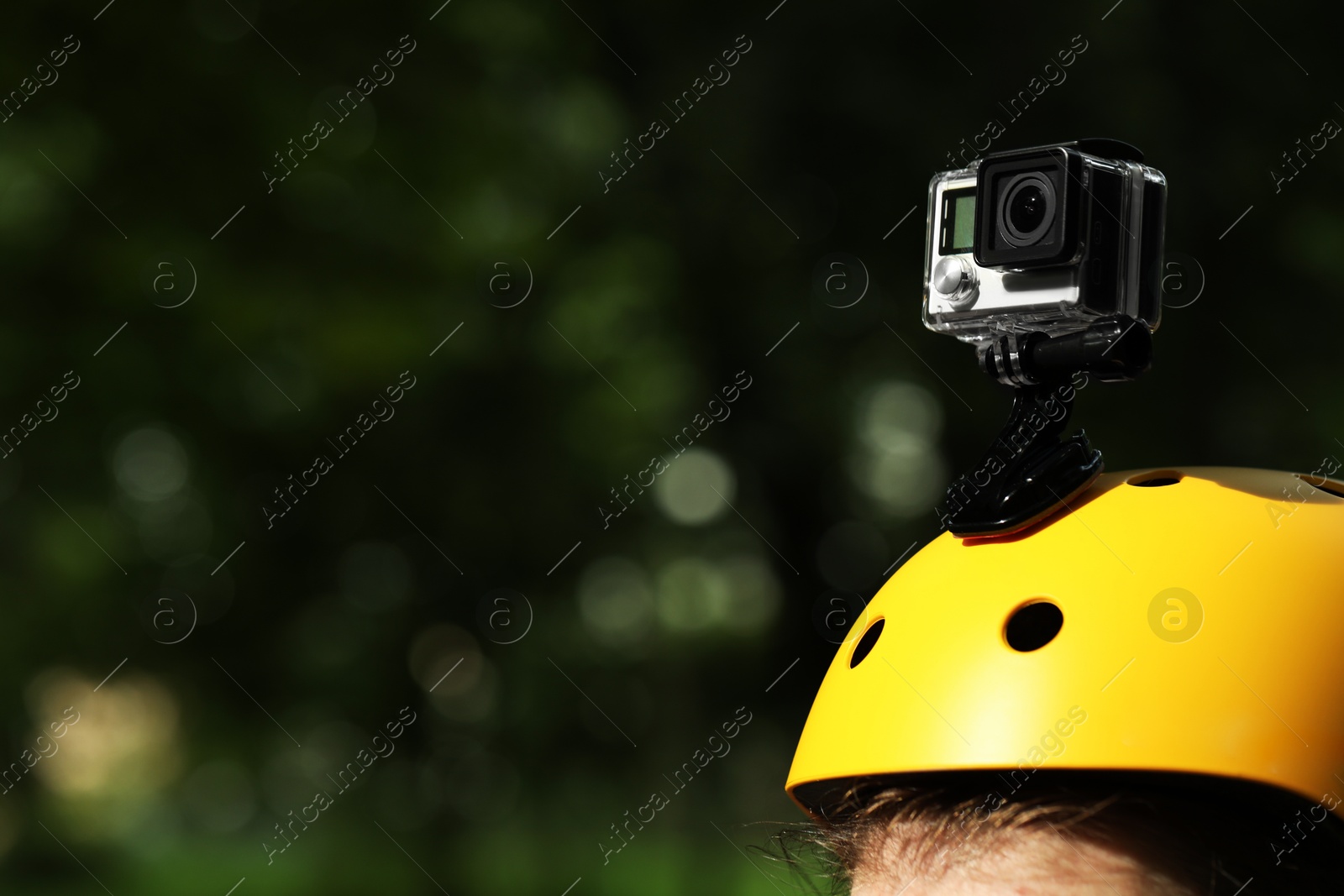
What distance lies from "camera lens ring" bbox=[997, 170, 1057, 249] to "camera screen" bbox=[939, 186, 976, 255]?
2.7 inches

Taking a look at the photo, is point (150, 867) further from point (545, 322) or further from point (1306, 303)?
point (1306, 303)

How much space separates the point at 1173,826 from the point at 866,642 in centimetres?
59

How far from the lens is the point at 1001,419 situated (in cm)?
857

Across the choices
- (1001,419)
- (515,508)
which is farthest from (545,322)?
(1001,419)

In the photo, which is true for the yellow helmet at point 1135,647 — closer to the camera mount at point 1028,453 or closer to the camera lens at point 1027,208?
the camera mount at point 1028,453

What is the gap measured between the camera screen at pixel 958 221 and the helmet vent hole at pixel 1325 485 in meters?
0.74

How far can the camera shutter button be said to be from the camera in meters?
1.83

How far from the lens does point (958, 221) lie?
1880mm

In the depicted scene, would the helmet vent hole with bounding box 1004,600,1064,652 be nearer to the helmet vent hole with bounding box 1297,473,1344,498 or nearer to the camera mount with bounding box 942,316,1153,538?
the camera mount with bounding box 942,316,1153,538

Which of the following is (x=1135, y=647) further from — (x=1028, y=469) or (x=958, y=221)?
(x=958, y=221)

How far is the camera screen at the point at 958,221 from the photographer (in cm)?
186

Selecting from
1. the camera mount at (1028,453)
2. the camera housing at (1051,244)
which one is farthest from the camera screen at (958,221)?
the camera mount at (1028,453)

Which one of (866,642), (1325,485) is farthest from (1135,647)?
(1325,485)

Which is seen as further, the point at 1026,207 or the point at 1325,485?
the point at 1325,485
